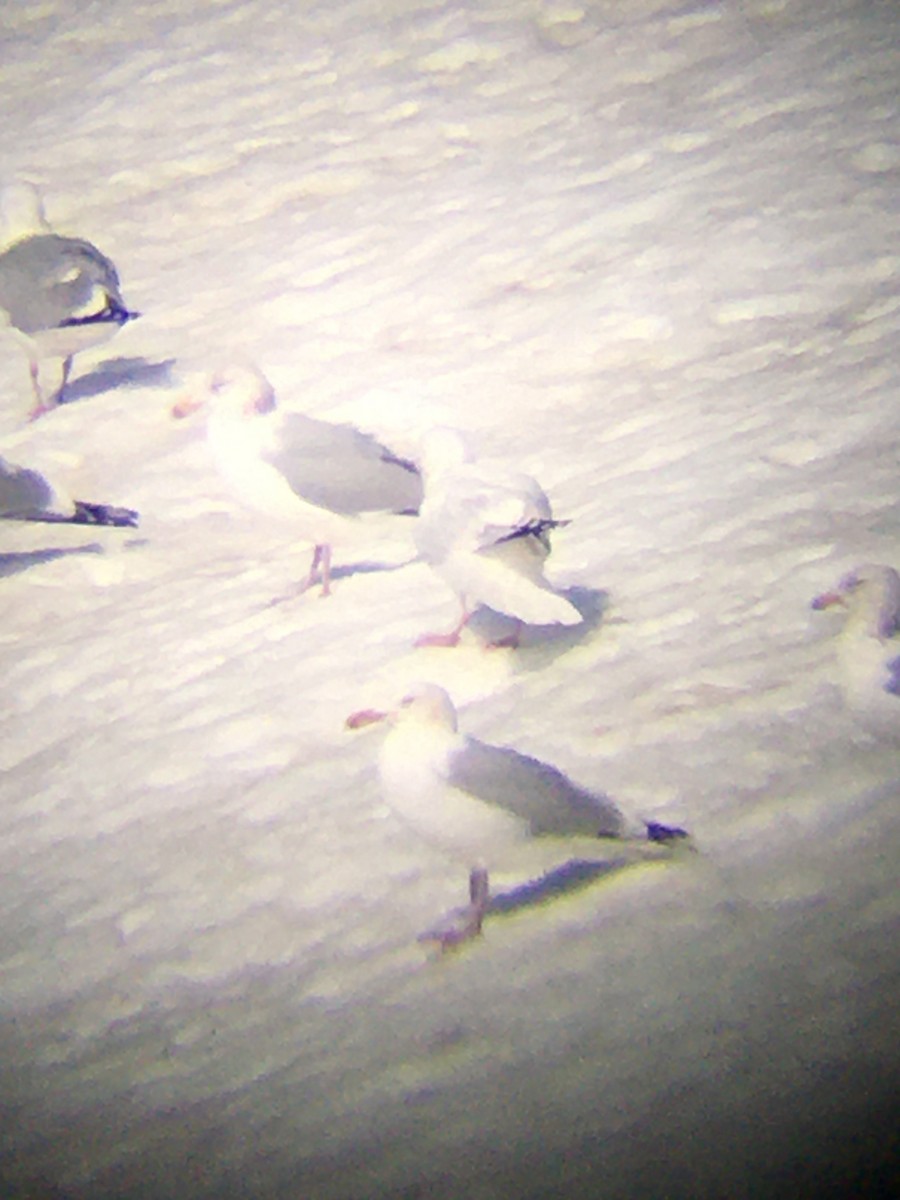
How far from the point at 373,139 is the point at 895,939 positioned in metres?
8.95

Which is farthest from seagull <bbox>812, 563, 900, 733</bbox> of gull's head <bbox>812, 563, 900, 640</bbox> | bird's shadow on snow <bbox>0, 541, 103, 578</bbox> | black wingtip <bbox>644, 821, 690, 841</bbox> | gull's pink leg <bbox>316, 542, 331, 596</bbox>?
bird's shadow on snow <bbox>0, 541, 103, 578</bbox>

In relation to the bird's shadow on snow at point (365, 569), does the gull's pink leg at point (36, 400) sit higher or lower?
higher

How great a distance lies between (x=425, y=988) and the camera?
3689mm

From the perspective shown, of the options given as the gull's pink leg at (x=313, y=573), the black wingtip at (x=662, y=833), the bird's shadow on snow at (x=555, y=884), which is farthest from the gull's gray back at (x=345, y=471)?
the black wingtip at (x=662, y=833)

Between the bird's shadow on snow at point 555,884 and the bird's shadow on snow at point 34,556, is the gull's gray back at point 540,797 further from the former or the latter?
the bird's shadow on snow at point 34,556

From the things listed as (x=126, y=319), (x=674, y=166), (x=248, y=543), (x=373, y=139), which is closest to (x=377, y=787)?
(x=248, y=543)

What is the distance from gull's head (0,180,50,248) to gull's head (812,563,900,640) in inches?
245

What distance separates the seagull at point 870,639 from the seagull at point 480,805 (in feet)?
2.98

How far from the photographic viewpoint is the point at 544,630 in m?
5.20

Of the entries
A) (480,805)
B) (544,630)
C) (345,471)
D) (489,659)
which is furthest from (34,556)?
(480,805)

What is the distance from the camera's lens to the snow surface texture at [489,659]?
3.35m

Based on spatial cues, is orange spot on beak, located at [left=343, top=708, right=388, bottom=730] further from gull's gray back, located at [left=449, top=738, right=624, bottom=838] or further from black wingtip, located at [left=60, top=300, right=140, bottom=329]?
black wingtip, located at [left=60, top=300, right=140, bottom=329]

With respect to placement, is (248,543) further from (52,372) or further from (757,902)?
(757,902)

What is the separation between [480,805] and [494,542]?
4.05 feet
